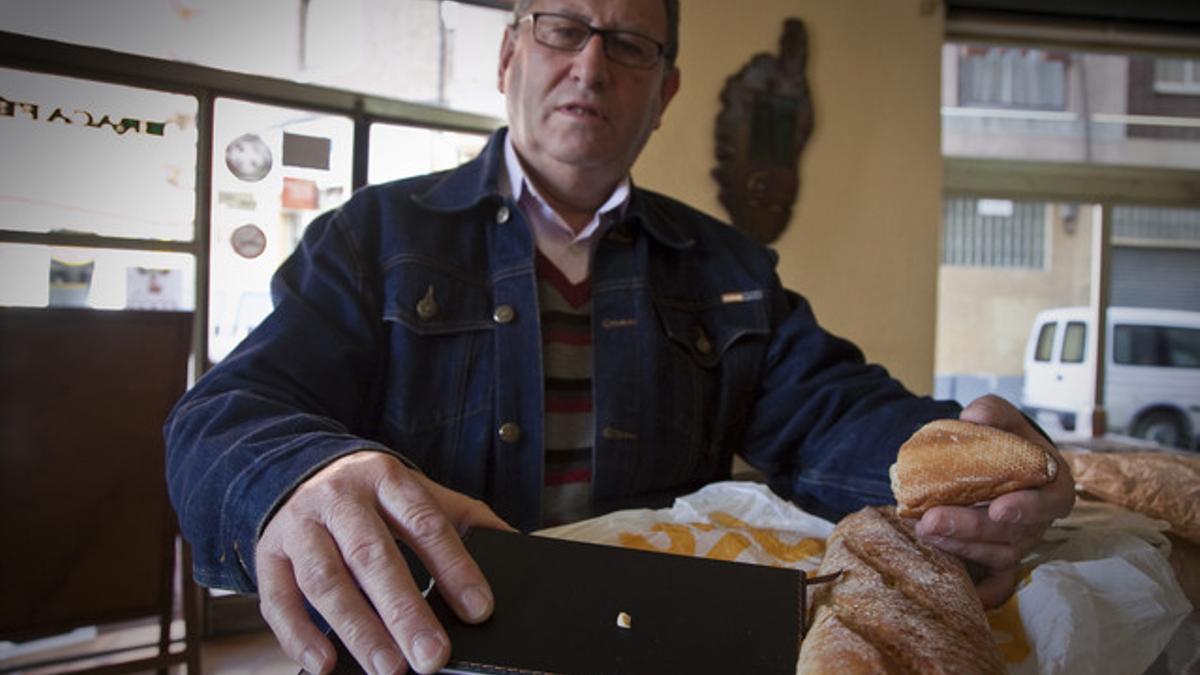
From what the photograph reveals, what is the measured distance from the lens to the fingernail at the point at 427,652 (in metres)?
0.40

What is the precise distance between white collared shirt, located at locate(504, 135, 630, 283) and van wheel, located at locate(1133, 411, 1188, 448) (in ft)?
12.6

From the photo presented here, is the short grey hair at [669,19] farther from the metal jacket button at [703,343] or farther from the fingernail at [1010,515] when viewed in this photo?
the fingernail at [1010,515]

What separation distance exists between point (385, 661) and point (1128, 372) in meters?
4.30

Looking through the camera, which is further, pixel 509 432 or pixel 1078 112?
pixel 1078 112

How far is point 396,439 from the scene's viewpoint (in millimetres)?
892

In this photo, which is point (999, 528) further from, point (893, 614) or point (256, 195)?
point (256, 195)

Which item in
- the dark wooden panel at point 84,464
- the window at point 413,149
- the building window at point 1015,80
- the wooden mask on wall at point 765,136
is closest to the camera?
the dark wooden panel at point 84,464

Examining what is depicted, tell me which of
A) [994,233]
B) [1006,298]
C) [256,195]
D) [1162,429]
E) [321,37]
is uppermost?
[321,37]

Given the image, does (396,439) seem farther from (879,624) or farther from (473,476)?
(879,624)

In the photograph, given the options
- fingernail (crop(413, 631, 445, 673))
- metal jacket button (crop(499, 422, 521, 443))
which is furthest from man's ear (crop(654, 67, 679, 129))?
fingernail (crop(413, 631, 445, 673))

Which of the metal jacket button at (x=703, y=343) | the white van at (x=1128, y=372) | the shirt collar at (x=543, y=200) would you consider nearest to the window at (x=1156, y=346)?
the white van at (x=1128, y=372)

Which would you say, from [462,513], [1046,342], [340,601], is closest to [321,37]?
[462,513]

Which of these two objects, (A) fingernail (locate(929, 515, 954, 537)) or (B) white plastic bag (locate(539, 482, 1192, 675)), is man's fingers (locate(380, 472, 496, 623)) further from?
(A) fingernail (locate(929, 515, 954, 537))

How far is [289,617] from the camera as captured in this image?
448 millimetres
